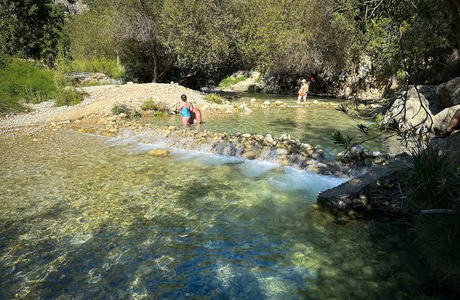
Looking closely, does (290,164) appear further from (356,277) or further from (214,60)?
(214,60)

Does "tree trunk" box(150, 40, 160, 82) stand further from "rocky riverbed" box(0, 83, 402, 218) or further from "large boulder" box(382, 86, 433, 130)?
"large boulder" box(382, 86, 433, 130)

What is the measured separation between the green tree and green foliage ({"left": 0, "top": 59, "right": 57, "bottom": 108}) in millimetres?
24619

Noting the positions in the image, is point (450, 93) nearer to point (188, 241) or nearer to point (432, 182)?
point (432, 182)

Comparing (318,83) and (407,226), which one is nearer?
(407,226)

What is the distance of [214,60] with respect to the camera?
888 inches

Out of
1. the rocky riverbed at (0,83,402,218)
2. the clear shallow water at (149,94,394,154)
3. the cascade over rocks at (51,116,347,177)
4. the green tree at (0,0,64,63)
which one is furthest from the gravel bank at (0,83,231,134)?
the green tree at (0,0,64,63)

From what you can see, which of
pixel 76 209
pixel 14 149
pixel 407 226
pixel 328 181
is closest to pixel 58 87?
pixel 14 149

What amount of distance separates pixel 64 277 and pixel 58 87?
58.6 ft

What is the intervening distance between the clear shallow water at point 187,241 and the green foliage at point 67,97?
10.3 metres

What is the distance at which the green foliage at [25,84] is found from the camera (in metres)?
17.8

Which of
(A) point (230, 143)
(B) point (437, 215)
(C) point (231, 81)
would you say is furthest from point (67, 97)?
(C) point (231, 81)

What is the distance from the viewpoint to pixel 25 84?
1867 cm

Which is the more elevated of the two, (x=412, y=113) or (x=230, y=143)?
(x=412, y=113)

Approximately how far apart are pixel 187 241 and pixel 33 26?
54834mm
